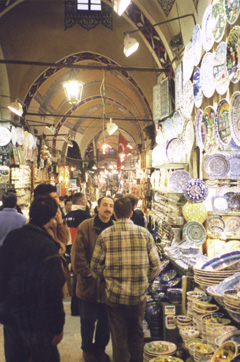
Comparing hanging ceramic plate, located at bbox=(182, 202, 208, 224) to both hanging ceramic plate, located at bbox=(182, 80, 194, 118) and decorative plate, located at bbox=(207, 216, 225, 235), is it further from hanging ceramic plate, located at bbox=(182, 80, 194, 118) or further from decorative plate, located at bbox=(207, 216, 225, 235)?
hanging ceramic plate, located at bbox=(182, 80, 194, 118)

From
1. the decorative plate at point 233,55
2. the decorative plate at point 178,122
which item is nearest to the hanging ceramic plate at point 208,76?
the decorative plate at point 233,55

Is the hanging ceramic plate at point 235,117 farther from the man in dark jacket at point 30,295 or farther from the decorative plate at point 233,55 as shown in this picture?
the man in dark jacket at point 30,295

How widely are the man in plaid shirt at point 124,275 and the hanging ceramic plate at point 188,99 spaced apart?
2667mm

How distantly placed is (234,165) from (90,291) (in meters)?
2.65

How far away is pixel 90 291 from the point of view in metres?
3.06

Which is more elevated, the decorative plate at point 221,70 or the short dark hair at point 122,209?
the decorative plate at point 221,70

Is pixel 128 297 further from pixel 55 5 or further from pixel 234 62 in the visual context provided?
pixel 55 5

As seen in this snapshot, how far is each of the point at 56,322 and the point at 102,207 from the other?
1.38m

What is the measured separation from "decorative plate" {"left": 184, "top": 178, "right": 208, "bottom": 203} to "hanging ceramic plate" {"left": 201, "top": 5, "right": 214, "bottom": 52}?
1727mm

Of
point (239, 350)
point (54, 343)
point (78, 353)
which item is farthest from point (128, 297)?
point (78, 353)

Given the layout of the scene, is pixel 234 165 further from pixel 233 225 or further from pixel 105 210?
pixel 105 210

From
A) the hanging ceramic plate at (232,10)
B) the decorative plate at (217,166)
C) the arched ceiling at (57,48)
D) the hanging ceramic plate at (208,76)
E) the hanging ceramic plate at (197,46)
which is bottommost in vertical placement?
the decorative plate at (217,166)

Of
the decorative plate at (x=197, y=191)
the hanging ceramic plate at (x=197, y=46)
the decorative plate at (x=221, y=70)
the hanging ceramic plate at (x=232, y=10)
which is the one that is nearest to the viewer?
the hanging ceramic plate at (x=232, y=10)

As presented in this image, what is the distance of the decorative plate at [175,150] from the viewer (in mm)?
5301
